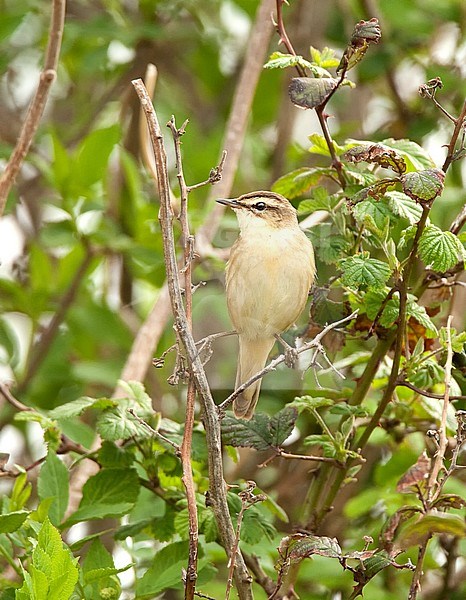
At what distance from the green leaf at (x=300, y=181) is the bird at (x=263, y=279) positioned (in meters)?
0.23

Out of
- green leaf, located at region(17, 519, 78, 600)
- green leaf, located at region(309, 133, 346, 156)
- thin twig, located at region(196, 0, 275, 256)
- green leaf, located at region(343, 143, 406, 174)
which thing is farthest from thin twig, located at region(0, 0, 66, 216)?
thin twig, located at region(196, 0, 275, 256)

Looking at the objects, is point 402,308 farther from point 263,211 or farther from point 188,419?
point 263,211

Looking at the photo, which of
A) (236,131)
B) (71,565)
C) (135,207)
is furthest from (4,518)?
(135,207)

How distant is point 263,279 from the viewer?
8.82 ft

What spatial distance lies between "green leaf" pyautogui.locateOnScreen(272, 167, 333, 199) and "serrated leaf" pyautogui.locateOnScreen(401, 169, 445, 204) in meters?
0.46

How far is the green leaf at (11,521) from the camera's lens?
1.84 meters

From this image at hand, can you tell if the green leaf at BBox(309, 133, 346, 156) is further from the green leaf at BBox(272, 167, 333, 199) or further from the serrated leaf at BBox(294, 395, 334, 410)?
the serrated leaf at BBox(294, 395, 334, 410)

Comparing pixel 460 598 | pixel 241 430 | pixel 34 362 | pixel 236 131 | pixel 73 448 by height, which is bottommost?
pixel 460 598

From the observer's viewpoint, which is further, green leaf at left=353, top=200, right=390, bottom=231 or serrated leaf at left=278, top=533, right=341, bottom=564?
green leaf at left=353, top=200, right=390, bottom=231

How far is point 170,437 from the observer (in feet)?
6.93

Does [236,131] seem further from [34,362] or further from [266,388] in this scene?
[34,362]

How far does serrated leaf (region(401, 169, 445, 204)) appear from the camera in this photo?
1.71 metres

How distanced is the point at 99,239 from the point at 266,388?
81 centimetres

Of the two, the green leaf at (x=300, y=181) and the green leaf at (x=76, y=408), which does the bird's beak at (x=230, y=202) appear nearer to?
the green leaf at (x=300, y=181)
